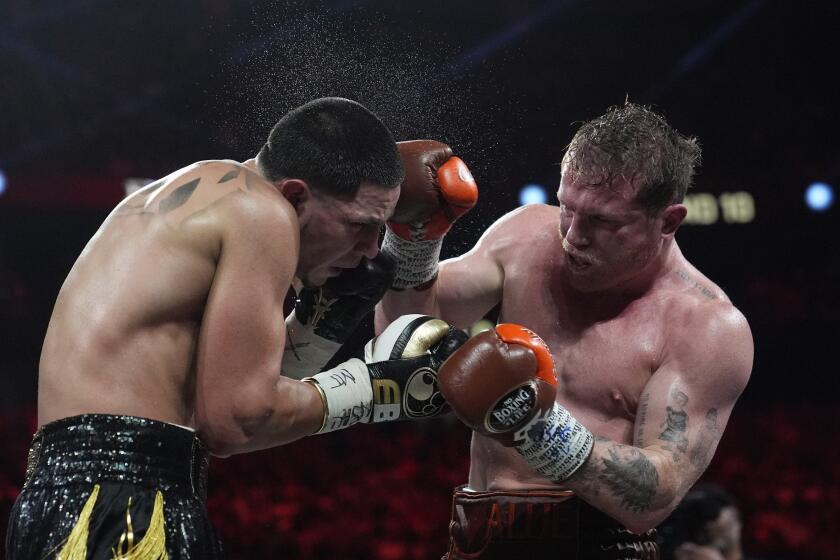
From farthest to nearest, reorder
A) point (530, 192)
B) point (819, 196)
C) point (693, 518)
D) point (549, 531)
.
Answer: point (819, 196)
point (530, 192)
point (693, 518)
point (549, 531)

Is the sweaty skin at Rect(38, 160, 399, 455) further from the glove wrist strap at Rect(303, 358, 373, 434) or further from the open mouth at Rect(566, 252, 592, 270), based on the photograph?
the open mouth at Rect(566, 252, 592, 270)

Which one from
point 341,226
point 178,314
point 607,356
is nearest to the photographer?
point 178,314

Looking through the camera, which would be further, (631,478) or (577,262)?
(577,262)

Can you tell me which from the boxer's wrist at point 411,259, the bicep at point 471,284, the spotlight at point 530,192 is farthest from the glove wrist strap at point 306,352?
the spotlight at point 530,192

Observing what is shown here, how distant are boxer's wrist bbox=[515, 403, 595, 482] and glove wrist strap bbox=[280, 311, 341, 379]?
2.12ft

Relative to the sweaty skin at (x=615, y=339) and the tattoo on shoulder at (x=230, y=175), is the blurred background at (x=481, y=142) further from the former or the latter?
the tattoo on shoulder at (x=230, y=175)

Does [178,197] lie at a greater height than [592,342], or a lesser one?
greater

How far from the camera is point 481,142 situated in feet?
17.2

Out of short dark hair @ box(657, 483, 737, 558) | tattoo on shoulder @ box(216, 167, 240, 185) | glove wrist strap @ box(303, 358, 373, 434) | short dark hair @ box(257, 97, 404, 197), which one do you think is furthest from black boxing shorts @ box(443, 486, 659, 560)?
short dark hair @ box(657, 483, 737, 558)

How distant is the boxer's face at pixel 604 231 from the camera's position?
2.30m

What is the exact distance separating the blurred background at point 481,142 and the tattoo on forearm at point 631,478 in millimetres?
3317

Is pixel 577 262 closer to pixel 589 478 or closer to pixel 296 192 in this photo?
pixel 589 478

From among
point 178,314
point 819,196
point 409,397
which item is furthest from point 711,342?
point 819,196

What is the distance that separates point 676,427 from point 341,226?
87cm
